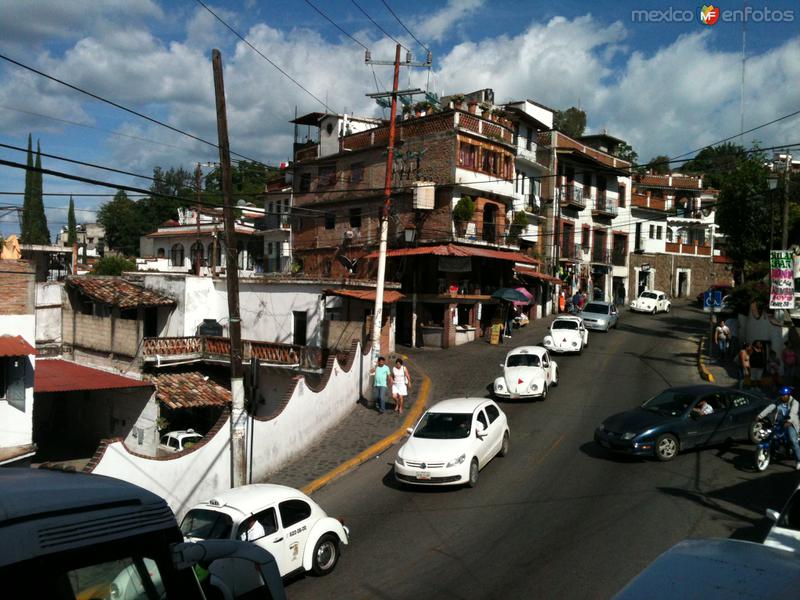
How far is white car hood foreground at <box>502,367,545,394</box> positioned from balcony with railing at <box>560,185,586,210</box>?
27.6 m

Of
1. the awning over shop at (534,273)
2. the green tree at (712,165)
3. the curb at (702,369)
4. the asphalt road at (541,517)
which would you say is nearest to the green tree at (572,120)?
the green tree at (712,165)

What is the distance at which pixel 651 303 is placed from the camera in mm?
46500

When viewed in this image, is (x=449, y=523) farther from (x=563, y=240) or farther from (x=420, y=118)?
(x=563, y=240)

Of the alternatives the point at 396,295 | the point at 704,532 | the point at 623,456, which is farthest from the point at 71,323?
the point at 704,532

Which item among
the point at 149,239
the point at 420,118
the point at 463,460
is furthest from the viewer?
the point at 149,239

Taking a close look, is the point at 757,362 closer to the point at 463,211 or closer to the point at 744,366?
the point at 744,366

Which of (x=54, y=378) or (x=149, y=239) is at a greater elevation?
(x=149, y=239)

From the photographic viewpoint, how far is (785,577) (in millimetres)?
5047

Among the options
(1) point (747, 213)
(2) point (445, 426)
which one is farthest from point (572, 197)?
(2) point (445, 426)

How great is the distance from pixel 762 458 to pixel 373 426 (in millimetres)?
10191

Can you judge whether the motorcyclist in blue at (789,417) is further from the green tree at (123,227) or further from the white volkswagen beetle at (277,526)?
the green tree at (123,227)

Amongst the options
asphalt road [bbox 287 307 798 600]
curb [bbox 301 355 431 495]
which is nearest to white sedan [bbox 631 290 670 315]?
curb [bbox 301 355 431 495]

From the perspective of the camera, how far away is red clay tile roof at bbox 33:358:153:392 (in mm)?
24078

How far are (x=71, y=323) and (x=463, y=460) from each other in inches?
981
